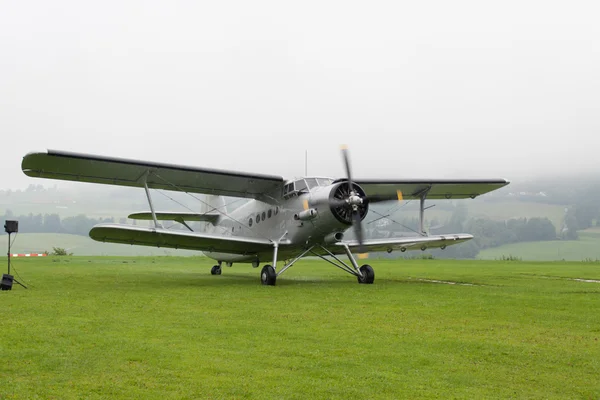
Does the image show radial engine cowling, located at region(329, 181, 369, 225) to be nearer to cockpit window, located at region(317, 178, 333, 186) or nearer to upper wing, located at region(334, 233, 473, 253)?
cockpit window, located at region(317, 178, 333, 186)

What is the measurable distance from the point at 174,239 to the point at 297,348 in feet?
37.3

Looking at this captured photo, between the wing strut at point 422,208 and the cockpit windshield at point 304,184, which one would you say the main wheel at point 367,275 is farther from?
the wing strut at point 422,208

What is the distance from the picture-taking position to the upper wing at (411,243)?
19697 mm

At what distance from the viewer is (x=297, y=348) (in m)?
6.83

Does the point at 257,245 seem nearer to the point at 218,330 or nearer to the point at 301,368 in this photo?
the point at 218,330

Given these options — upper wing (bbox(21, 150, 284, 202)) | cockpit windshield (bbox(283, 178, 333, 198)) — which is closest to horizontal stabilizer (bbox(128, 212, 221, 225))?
upper wing (bbox(21, 150, 284, 202))

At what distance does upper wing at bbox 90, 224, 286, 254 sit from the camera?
16375mm

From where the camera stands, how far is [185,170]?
1733 cm

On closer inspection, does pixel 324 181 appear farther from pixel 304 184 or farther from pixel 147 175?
pixel 147 175

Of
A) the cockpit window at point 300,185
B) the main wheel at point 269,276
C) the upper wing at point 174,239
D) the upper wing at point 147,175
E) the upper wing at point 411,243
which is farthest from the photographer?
the upper wing at point 411,243

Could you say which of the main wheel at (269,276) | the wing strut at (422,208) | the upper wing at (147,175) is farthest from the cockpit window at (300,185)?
the wing strut at (422,208)

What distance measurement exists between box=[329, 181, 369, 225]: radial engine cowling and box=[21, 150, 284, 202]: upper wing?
2732 millimetres

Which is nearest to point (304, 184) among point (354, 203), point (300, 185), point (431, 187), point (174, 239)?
point (300, 185)

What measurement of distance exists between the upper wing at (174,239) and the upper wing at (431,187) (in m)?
4.37
